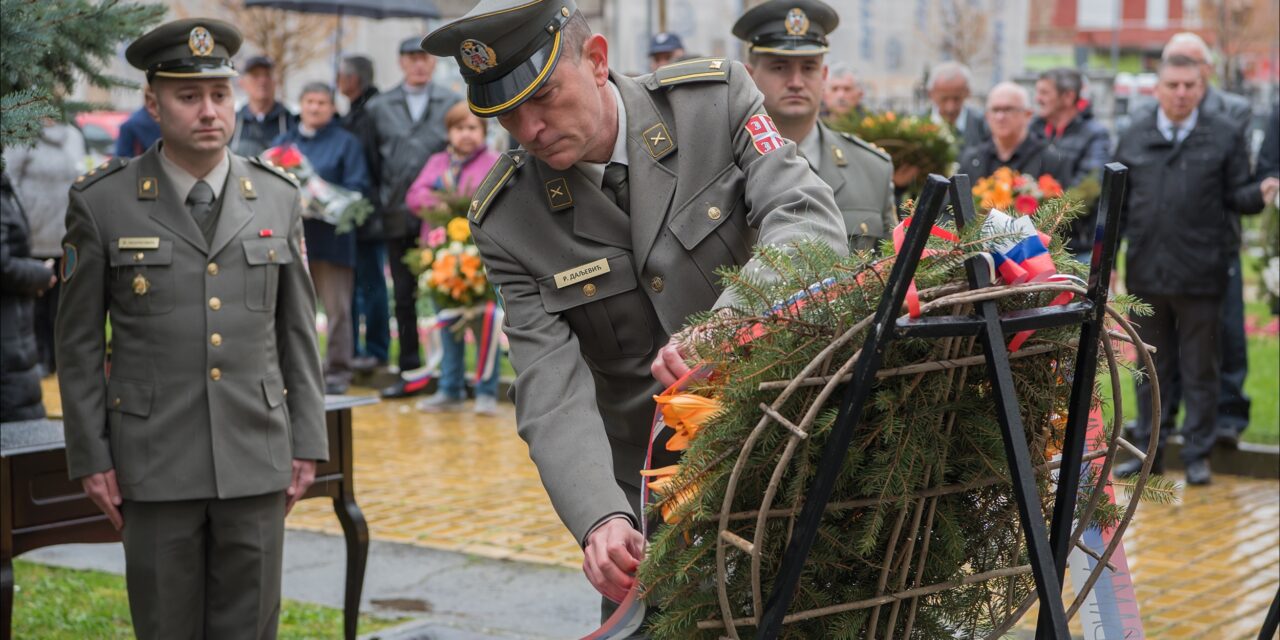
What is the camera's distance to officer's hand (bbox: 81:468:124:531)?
4352 mm

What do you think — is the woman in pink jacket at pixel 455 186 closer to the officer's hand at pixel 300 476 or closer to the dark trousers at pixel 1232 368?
the dark trousers at pixel 1232 368

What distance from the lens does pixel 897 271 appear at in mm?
2043

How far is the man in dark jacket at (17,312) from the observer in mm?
5852

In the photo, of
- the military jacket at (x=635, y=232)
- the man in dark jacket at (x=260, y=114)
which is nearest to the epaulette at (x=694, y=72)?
the military jacket at (x=635, y=232)

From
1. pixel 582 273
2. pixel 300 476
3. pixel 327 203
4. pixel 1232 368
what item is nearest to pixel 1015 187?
pixel 1232 368

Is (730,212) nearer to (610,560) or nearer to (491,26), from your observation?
(491,26)

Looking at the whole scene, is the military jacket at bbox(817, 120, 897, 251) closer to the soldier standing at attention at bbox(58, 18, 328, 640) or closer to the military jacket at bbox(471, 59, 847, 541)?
the soldier standing at attention at bbox(58, 18, 328, 640)

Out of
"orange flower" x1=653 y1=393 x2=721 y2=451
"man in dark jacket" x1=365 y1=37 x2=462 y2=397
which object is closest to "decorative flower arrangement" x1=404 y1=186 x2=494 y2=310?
"man in dark jacket" x1=365 y1=37 x2=462 y2=397

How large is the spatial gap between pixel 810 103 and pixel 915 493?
3.77 metres

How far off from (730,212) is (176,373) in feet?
6.60

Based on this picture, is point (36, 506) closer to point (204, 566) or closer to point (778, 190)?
point (204, 566)

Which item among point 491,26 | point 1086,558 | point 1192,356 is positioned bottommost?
point 1192,356

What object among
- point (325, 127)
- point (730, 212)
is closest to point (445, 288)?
point (325, 127)

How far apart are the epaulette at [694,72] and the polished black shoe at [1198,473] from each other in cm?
572
